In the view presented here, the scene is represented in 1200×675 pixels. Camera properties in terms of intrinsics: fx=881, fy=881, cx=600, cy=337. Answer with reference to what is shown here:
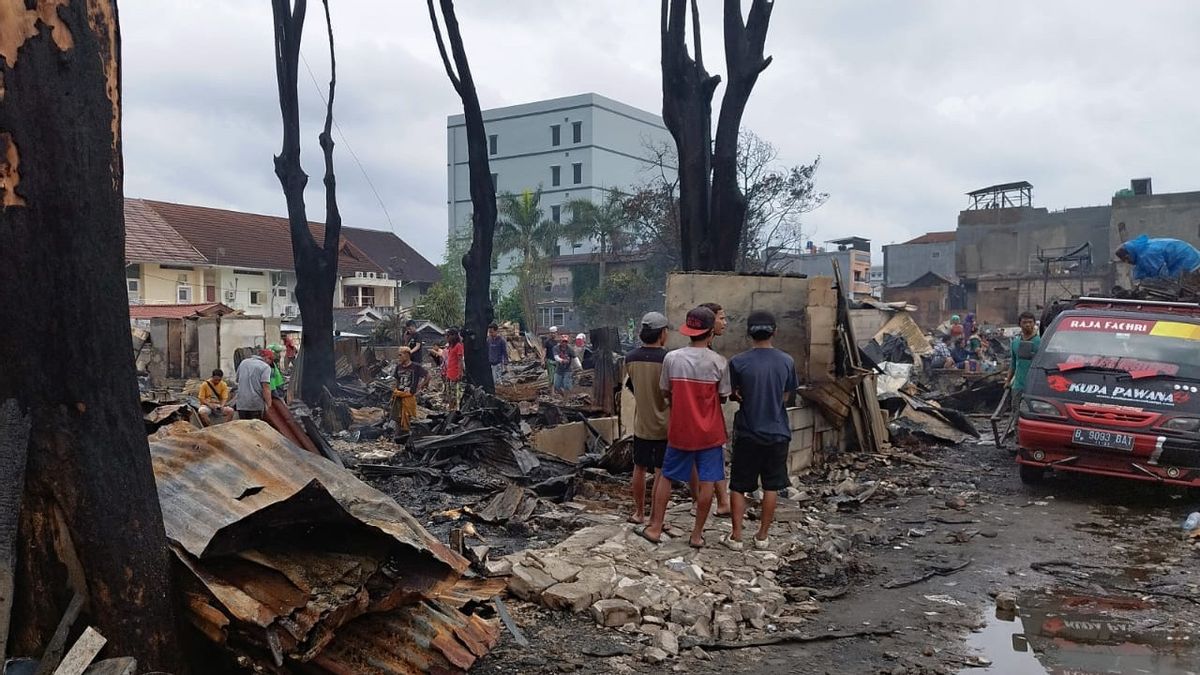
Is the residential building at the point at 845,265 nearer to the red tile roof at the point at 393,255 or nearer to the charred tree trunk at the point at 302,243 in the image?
the red tile roof at the point at 393,255

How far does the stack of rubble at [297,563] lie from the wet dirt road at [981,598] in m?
0.66

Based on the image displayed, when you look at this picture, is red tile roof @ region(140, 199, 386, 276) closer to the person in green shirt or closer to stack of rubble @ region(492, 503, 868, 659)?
the person in green shirt

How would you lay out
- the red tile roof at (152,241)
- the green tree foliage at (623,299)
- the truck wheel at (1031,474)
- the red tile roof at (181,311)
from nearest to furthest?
the truck wheel at (1031,474)
the red tile roof at (181,311)
the red tile roof at (152,241)
the green tree foliage at (623,299)

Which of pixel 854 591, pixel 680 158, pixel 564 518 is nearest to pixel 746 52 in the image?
pixel 680 158

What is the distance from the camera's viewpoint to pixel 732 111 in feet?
46.9

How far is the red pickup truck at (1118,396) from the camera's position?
8.18 metres

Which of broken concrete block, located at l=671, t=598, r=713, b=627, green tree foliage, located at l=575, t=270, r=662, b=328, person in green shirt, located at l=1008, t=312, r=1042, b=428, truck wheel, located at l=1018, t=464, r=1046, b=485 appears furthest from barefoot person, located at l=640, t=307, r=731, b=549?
green tree foliage, located at l=575, t=270, r=662, b=328

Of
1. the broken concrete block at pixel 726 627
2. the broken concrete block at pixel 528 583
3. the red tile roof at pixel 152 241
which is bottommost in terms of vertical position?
the broken concrete block at pixel 726 627

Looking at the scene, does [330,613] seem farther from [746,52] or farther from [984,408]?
[984,408]

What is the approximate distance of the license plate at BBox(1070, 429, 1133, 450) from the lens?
8266mm

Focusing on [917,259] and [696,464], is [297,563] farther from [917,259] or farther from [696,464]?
[917,259]

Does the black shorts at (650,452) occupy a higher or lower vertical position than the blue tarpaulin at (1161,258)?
lower

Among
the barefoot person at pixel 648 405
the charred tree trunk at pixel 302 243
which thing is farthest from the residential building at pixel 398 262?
the barefoot person at pixel 648 405

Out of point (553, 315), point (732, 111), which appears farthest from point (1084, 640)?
point (553, 315)
